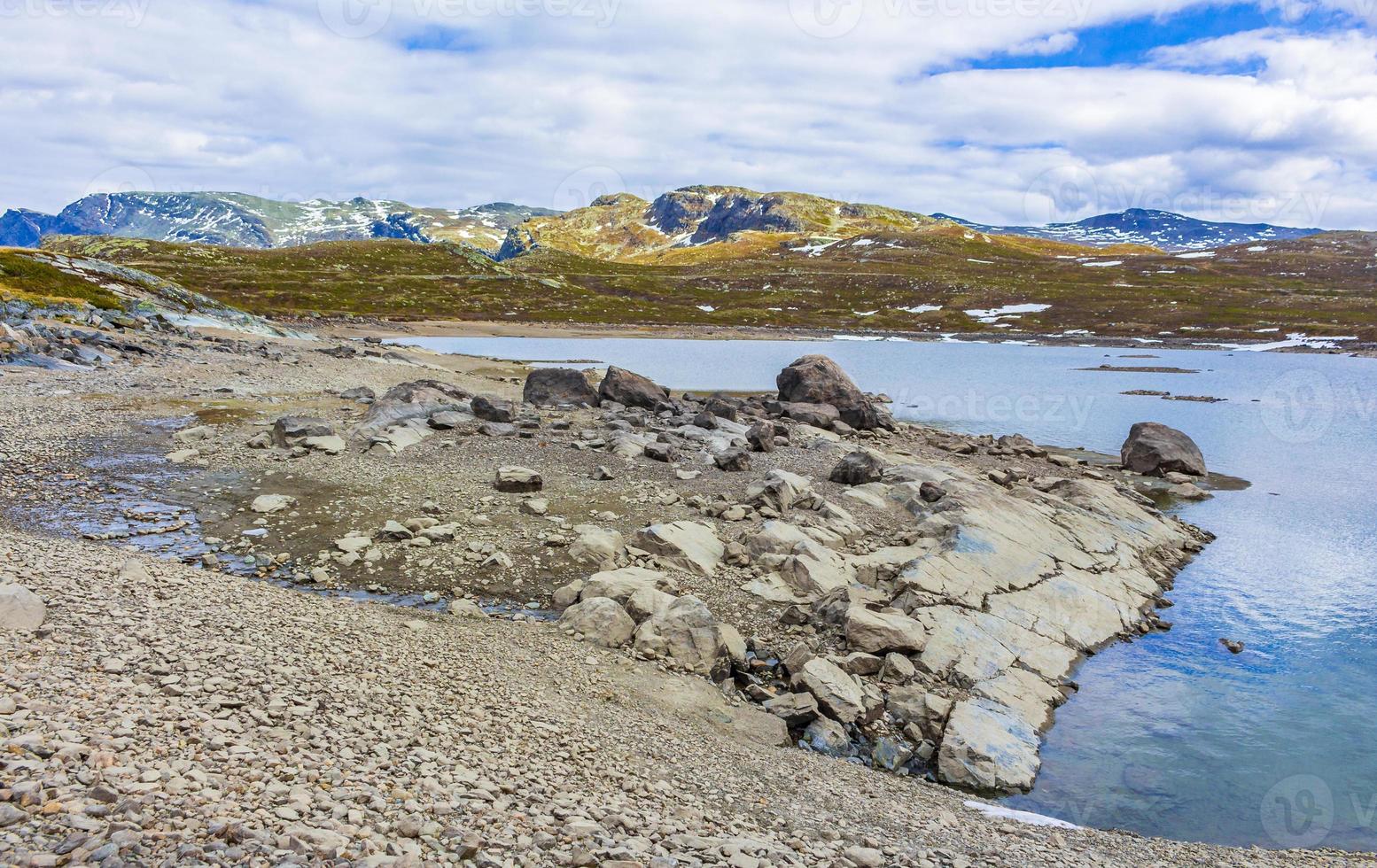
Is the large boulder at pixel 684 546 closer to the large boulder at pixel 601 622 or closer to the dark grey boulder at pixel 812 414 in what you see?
the large boulder at pixel 601 622

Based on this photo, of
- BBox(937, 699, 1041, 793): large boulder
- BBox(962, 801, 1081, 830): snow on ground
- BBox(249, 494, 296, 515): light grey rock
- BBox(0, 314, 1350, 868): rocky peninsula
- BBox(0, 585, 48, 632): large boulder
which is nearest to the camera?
BBox(0, 314, 1350, 868): rocky peninsula

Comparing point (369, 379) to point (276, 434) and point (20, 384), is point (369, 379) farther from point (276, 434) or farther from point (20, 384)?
point (276, 434)

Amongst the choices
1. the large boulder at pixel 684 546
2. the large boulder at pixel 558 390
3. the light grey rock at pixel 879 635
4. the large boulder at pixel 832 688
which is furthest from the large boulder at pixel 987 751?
the large boulder at pixel 558 390

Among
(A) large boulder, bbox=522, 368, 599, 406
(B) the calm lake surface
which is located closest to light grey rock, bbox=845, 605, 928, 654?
(B) the calm lake surface

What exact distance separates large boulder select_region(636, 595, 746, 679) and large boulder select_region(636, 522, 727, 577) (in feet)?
10.6

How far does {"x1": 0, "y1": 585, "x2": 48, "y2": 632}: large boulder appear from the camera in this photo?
1171 cm

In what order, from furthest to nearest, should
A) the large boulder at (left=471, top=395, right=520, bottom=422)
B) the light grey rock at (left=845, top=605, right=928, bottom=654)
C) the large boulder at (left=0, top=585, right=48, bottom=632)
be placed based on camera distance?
the large boulder at (left=471, top=395, right=520, bottom=422)
the light grey rock at (left=845, top=605, right=928, bottom=654)
the large boulder at (left=0, top=585, right=48, bottom=632)

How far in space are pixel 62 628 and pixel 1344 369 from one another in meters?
123

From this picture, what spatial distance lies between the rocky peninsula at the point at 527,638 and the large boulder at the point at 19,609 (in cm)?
6

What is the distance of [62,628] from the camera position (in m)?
12.1

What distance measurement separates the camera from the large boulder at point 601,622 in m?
16.8

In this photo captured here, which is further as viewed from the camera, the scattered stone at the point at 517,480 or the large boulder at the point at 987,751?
the scattered stone at the point at 517,480

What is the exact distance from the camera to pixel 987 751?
15.0 meters

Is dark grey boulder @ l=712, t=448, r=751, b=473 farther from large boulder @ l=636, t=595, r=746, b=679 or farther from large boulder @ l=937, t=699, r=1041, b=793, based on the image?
large boulder @ l=937, t=699, r=1041, b=793
